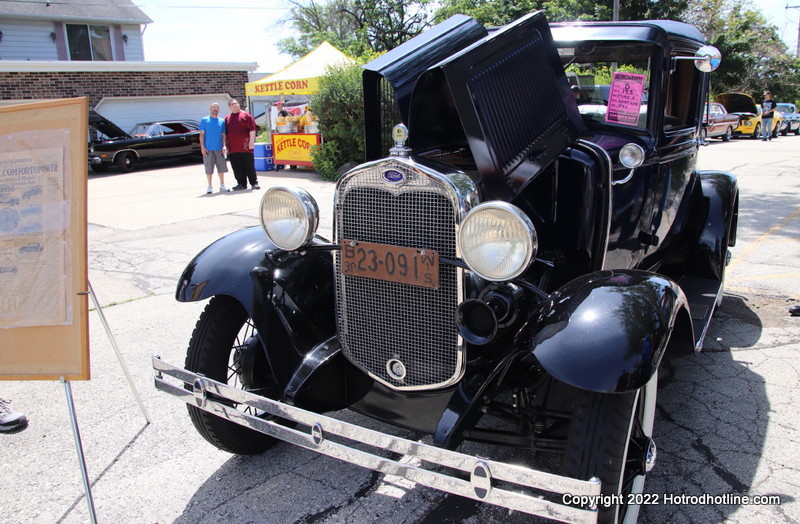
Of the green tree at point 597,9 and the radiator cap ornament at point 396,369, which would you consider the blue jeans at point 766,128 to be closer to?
the green tree at point 597,9

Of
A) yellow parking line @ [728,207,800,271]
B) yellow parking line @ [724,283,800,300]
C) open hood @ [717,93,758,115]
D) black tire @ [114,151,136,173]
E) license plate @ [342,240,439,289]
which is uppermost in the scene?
open hood @ [717,93,758,115]

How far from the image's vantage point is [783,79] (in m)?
28.2

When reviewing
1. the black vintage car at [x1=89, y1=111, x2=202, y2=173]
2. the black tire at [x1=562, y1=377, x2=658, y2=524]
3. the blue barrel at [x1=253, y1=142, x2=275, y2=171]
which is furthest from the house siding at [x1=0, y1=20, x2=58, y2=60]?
the black tire at [x1=562, y1=377, x2=658, y2=524]

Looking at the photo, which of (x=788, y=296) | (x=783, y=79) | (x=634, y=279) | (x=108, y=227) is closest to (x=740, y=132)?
(x=783, y=79)

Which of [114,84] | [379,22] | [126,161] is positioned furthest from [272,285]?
[379,22]

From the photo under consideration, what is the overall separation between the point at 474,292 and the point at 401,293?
0.90 feet

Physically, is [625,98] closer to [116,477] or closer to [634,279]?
[634,279]

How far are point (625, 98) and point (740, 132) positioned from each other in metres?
21.1

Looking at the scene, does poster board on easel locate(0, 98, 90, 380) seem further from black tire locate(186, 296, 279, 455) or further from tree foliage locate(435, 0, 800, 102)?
tree foliage locate(435, 0, 800, 102)

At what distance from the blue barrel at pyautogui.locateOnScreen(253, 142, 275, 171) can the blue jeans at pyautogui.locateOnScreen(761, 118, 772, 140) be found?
16.3 m

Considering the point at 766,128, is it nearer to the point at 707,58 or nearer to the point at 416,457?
the point at 707,58

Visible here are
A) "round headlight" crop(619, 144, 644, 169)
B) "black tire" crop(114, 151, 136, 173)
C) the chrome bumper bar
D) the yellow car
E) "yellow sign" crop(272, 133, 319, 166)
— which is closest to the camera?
the chrome bumper bar

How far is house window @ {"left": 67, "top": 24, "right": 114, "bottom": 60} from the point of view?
22520 mm

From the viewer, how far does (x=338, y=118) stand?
11688 millimetres
